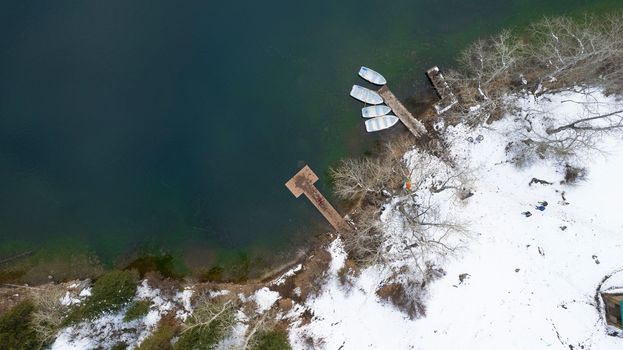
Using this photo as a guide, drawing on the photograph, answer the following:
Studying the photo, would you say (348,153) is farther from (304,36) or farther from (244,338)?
(244,338)

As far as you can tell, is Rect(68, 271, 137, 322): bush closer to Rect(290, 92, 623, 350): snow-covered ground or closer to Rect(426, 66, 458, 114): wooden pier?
Rect(290, 92, 623, 350): snow-covered ground

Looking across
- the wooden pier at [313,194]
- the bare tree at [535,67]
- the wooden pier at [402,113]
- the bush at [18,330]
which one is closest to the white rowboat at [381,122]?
the wooden pier at [402,113]

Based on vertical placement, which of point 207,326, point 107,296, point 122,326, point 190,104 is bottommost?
point 207,326

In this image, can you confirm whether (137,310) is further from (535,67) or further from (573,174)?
(535,67)

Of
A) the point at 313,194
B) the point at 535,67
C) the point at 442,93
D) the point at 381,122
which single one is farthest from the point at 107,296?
the point at 535,67

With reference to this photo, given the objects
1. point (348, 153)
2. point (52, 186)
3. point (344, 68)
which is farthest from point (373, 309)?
point (52, 186)
